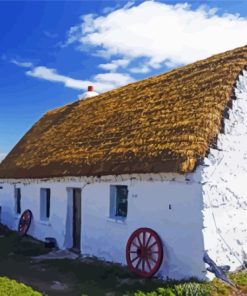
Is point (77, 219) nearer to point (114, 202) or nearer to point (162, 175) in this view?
point (114, 202)

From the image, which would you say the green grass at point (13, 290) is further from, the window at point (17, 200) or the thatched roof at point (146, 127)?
the window at point (17, 200)

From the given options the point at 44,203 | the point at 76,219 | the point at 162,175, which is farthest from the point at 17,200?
the point at 162,175

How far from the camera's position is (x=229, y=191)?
9.98m

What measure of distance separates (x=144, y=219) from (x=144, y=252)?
81 centimetres

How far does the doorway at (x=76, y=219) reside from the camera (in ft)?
45.9

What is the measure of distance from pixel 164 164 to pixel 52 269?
4.67 meters

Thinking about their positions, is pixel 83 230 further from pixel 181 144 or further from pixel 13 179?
pixel 13 179

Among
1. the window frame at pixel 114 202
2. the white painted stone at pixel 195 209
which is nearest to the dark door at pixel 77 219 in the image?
the white painted stone at pixel 195 209

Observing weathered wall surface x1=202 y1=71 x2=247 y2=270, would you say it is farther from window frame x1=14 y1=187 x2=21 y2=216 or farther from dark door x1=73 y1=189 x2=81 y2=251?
window frame x1=14 y1=187 x2=21 y2=216

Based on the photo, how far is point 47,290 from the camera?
32.3 feet

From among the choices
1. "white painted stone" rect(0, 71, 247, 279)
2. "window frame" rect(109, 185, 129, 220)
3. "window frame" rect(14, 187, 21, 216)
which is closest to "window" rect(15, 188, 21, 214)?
"window frame" rect(14, 187, 21, 216)

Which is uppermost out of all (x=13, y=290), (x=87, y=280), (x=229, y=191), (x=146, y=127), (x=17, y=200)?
(x=146, y=127)

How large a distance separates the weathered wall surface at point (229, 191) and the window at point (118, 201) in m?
2.87

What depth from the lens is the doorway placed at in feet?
45.9
